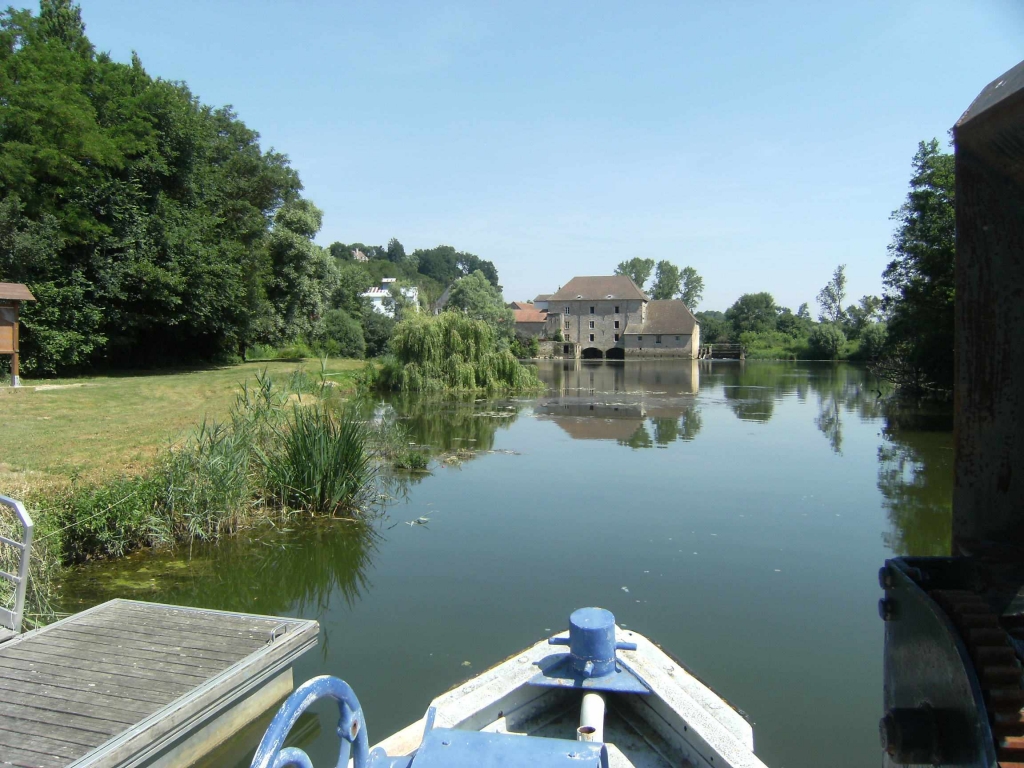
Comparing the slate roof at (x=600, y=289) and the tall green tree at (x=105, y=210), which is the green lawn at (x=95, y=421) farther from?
the slate roof at (x=600, y=289)

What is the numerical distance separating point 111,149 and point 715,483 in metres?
20.7

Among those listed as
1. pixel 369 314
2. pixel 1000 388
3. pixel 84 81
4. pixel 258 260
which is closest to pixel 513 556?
pixel 1000 388

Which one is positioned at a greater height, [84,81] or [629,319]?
[84,81]

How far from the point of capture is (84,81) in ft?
79.6

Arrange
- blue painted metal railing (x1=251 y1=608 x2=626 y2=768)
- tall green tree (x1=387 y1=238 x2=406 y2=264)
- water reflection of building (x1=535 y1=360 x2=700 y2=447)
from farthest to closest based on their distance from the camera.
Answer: tall green tree (x1=387 y1=238 x2=406 y2=264)
water reflection of building (x1=535 y1=360 x2=700 y2=447)
blue painted metal railing (x1=251 y1=608 x2=626 y2=768)

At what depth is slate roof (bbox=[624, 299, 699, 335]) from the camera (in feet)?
229

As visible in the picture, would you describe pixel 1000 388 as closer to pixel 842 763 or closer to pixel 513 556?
pixel 842 763

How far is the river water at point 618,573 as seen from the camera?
5531 mm

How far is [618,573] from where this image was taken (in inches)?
309

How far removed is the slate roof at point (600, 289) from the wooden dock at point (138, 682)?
2683 inches

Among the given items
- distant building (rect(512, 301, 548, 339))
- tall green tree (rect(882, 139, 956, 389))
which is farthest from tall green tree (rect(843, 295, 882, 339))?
tall green tree (rect(882, 139, 956, 389))

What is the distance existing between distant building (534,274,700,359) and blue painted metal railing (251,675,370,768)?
68734 mm

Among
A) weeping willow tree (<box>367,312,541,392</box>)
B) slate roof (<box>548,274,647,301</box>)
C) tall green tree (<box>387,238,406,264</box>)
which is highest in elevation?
tall green tree (<box>387,238,406,264</box>)

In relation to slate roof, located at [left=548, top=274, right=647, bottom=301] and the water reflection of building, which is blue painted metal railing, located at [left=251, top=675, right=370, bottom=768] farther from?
slate roof, located at [left=548, top=274, right=647, bottom=301]
